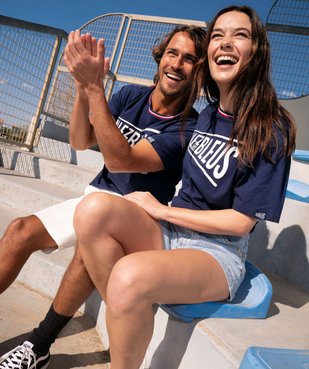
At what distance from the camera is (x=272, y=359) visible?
81cm

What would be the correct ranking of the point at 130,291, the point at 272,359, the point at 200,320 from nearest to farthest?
1. the point at 272,359
2. the point at 130,291
3. the point at 200,320

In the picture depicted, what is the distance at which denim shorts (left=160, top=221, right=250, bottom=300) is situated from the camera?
3.74 ft

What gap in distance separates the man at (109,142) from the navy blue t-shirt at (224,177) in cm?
15

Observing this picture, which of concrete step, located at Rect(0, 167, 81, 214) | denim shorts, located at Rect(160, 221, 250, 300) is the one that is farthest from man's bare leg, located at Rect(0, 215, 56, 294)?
concrete step, located at Rect(0, 167, 81, 214)

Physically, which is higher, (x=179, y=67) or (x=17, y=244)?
(x=179, y=67)

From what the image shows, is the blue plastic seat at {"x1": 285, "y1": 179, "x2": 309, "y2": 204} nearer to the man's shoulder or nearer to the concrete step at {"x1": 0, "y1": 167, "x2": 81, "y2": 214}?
the man's shoulder

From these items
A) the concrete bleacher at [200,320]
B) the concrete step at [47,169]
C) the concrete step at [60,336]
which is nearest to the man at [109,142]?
the concrete step at [60,336]

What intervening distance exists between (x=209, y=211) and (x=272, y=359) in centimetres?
47

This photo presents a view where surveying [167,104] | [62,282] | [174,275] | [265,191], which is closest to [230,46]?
[167,104]

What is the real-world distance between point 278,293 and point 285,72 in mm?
4103

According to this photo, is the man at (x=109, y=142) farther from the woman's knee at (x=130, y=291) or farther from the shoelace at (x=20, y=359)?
the woman's knee at (x=130, y=291)

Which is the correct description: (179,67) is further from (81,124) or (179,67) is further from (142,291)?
(142,291)

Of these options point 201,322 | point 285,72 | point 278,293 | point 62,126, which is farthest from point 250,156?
point 285,72

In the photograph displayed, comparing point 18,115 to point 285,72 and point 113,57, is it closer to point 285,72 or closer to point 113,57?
point 113,57
